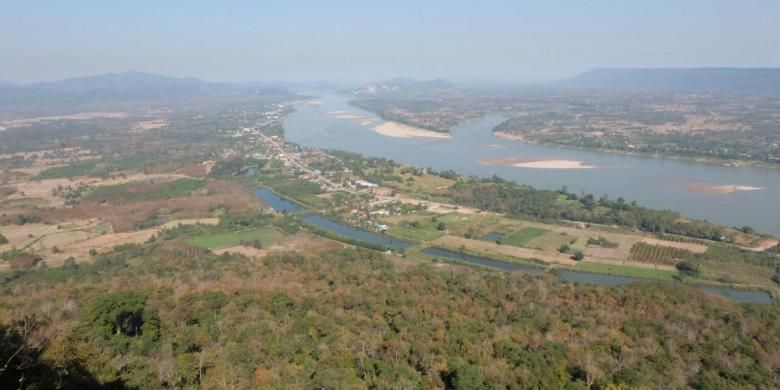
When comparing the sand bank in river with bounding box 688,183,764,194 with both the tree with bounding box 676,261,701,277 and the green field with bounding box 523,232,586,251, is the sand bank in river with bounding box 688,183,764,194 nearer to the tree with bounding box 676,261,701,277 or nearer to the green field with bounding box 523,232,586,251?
the green field with bounding box 523,232,586,251

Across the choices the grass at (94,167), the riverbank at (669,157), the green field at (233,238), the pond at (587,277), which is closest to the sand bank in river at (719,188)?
the riverbank at (669,157)

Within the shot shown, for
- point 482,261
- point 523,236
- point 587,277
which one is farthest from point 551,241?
point 482,261

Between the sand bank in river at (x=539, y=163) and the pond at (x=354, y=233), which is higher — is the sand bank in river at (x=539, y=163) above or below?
Result: above

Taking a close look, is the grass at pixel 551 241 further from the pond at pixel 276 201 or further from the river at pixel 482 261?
the pond at pixel 276 201

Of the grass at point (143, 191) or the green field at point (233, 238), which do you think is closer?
the green field at point (233, 238)

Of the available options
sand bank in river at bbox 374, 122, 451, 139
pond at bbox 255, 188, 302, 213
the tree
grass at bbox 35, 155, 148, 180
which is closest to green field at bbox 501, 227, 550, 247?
the tree

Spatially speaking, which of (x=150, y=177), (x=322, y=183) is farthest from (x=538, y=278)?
(x=150, y=177)
